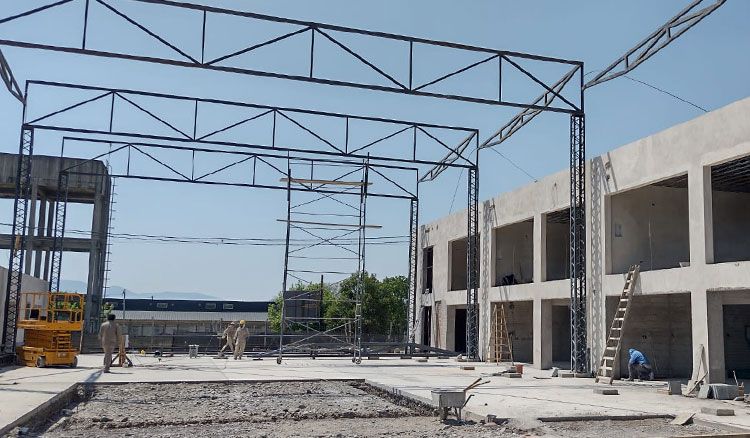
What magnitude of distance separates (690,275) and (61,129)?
2018 centimetres

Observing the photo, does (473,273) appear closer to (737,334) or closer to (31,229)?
(737,334)

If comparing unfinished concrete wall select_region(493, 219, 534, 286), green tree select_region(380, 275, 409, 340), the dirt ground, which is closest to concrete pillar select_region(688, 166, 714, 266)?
the dirt ground

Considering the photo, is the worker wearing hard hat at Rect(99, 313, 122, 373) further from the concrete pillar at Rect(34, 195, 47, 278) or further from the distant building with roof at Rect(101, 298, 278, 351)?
the distant building with roof at Rect(101, 298, 278, 351)

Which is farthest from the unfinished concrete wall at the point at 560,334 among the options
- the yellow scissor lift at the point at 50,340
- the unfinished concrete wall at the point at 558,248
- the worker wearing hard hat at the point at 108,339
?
the yellow scissor lift at the point at 50,340

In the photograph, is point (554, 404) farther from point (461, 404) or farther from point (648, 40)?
point (648, 40)

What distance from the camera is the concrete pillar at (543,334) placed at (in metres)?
25.0

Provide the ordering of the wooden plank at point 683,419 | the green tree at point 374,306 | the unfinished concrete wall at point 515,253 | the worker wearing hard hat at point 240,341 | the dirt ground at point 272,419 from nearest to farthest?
the dirt ground at point 272,419 < the wooden plank at point 683,419 < the worker wearing hard hat at point 240,341 < the unfinished concrete wall at point 515,253 < the green tree at point 374,306

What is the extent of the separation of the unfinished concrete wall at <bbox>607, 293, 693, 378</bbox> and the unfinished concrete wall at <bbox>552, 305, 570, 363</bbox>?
8750 mm

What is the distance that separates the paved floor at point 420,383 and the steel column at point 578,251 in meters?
1.33

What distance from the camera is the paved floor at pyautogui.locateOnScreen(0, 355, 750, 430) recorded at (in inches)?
503

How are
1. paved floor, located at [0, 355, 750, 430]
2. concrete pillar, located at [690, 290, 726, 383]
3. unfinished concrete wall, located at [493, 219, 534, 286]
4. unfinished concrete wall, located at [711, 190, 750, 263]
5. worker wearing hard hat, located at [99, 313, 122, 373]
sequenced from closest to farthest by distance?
paved floor, located at [0, 355, 750, 430] → concrete pillar, located at [690, 290, 726, 383] → worker wearing hard hat, located at [99, 313, 122, 373] → unfinished concrete wall, located at [711, 190, 750, 263] → unfinished concrete wall, located at [493, 219, 534, 286]

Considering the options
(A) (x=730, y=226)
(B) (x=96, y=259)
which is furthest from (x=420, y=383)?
(B) (x=96, y=259)

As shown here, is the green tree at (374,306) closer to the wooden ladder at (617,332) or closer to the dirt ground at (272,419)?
the wooden ladder at (617,332)

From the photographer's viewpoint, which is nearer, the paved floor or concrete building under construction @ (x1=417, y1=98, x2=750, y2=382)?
the paved floor
